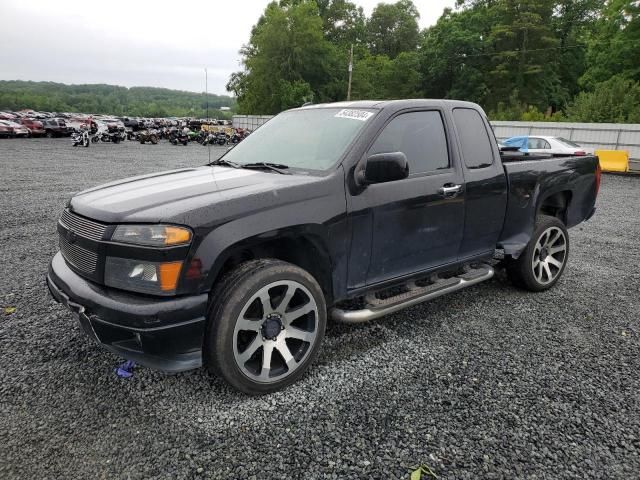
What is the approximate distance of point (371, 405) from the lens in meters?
2.71

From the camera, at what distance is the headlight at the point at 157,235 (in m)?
2.40

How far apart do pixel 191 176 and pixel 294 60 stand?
203 ft

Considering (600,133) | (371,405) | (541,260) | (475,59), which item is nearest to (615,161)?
(600,133)

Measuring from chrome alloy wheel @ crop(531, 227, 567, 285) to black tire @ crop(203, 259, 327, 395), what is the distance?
274 cm

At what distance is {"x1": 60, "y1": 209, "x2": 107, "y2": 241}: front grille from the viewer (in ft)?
8.46

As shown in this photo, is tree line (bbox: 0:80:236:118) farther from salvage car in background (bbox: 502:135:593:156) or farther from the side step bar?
the side step bar

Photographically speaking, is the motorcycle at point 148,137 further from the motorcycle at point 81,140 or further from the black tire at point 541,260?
the black tire at point 541,260

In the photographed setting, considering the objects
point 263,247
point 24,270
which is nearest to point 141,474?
point 263,247

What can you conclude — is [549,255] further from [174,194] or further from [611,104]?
[611,104]

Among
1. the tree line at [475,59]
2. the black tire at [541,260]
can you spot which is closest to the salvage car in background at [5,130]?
the tree line at [475,59]

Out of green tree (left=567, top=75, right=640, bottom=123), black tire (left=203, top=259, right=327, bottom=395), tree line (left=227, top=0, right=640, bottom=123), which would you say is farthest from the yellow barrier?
black tire (left=203, top=259, right=327, bottom=395)

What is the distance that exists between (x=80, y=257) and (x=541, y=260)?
411cm

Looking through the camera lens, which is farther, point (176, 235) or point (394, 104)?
point (394, 104)

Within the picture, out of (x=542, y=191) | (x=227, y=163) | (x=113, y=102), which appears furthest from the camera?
(x=113, y=102)
